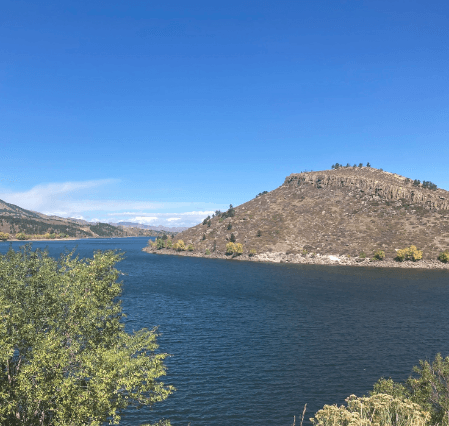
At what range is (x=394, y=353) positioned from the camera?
183 feet

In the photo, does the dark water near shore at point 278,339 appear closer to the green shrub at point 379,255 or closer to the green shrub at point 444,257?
the green shrub at point 444,257

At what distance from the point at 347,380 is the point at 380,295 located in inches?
2579

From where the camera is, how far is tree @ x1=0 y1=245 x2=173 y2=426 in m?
22.0

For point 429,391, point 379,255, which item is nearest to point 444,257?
point 379,255

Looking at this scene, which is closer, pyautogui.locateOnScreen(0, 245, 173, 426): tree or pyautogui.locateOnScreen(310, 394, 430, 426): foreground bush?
pyautogui.locateOnScreen(310, 394, 430, 426): foreground bush

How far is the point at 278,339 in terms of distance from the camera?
63.1 m

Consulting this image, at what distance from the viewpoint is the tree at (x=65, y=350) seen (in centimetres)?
2197

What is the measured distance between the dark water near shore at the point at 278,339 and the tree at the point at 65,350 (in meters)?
15.1

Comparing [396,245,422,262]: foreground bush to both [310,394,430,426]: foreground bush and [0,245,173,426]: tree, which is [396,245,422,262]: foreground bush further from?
[0,245,173,426]: tree

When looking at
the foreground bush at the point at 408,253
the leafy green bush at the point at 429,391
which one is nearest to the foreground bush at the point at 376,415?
→ the leafy green bush at the point at 429,391

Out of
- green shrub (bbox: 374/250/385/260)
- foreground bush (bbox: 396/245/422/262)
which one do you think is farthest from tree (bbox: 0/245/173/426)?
green shrub (bbox: 374/250/385/260)

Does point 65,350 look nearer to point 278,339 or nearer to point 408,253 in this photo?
point 278,339

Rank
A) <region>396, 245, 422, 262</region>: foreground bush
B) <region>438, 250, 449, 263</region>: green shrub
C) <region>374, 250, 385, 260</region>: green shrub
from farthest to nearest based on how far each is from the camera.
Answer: <region>374, 250, 385, 260</region>: green shrub → <region>396, 245, 422, 262</region>: foreground bush → <region>438, 250, 449, 263</region>: green shrub

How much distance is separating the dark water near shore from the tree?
15.1 metres
